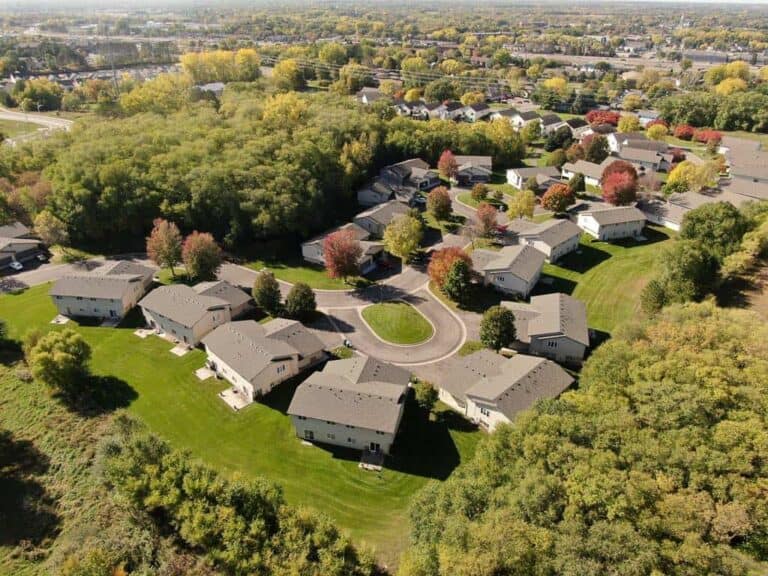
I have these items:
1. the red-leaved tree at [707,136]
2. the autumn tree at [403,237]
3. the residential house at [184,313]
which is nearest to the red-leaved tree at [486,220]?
the autumn tree at [403,237]

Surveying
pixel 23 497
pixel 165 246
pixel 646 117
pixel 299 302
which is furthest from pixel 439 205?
→ pixel 646 117

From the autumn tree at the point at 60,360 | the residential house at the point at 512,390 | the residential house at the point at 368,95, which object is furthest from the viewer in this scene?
the residential house at the point at 368,95

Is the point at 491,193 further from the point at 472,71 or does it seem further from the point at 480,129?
the point at 472,71

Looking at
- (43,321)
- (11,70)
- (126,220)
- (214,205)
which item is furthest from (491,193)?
(11,70)

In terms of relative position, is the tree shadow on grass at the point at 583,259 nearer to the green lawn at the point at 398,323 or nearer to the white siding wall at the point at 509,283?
the white siding wall at the point at 509,283

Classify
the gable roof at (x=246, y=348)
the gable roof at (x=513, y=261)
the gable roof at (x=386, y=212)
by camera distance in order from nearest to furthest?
the gable roof at (x=246, y=348) < the gable roof at (x=513, y=261) < the gable roof at (x=386, y=212)

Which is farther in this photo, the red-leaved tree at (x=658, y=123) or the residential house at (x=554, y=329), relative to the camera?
the red-leaved tree at (x=658, y=123)

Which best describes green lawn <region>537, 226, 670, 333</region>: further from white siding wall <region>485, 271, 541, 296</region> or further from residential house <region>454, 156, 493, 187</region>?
residential house <region>454, 156, 493, 187</region>
